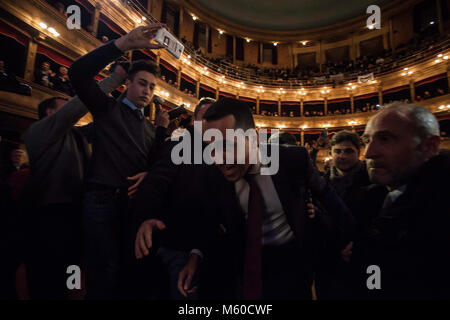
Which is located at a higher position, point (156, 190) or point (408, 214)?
point (156, 190)

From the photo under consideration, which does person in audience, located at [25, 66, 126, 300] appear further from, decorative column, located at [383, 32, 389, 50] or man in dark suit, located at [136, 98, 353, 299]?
decorative column, located at [383, 32, 389, 50]

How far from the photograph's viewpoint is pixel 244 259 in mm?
985

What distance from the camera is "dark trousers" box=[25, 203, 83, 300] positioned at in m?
1.17

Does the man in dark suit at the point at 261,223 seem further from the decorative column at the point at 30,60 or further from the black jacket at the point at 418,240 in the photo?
the decorative column at the point at 30,60

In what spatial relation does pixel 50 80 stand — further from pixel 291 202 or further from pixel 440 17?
pixel 440 17

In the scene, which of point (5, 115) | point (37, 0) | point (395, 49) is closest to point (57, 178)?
point (5, 115)

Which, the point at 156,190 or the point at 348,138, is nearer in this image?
the point at 156,190

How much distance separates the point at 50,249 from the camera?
3.85 ft

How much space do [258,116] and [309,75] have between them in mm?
6429

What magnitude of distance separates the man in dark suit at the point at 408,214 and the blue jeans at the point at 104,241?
4.33ft

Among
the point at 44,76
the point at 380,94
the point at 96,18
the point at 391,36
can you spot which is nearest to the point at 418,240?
the point at 44,76

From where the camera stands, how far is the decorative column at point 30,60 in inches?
245

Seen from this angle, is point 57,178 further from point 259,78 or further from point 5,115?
point 259,78

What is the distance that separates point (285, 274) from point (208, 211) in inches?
19.1
